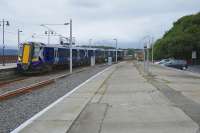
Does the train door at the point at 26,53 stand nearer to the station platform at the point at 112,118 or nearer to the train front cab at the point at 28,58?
the train front cab at the point at 28,58

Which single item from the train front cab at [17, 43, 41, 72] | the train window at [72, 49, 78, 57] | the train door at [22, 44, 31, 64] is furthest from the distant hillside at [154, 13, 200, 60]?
the train door at [22, 44, 31, 64]

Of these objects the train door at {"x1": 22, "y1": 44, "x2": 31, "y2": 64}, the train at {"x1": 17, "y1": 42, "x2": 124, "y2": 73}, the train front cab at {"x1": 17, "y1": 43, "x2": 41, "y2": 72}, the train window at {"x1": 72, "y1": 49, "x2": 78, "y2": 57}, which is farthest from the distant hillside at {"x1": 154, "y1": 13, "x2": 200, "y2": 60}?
the train door at {"x1": 22, "y1": 44, "x2": 31, "y2": 64}

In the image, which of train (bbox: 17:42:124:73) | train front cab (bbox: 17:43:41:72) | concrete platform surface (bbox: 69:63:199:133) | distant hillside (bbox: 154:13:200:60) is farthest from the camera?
distant hillside (bbox: 154:13:200:60)

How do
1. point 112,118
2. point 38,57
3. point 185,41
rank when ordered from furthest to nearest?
1. point 185,41
2. point 38,57
3. point 112,118

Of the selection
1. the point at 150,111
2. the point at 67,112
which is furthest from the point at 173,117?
the point at 67,112

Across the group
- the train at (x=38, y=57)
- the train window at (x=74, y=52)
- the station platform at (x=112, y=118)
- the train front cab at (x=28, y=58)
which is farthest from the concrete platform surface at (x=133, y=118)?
the train window at (x=74, y=52)

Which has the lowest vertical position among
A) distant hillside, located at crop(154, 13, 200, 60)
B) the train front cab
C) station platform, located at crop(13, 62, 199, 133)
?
station platform, located at crop(13, 62, 199, 133)

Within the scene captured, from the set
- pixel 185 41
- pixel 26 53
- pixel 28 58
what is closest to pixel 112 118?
pixel 28 58

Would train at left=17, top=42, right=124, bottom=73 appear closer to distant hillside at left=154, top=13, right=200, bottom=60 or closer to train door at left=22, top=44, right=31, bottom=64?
train door at left=22, top=44, right=31, bottom=64

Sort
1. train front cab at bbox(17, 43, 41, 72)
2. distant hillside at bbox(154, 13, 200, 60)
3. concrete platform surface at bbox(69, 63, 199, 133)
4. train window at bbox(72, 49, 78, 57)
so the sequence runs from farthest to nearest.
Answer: distant hillside at bbox(154, 13, 200, 60), train window at bbox(72, 49, 78, 57), train front cab at bbox(17, 43, 41, 72), concrete platform surface at bbox(69, 63, 199, 133)

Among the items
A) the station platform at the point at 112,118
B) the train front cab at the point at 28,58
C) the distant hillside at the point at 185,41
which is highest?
the distant hillside at the point at 185,41

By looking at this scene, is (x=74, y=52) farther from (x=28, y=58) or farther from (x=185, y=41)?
(x=185, y=41)

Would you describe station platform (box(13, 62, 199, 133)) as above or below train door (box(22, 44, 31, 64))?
below

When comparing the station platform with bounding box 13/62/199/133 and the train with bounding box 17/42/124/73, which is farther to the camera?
the train with bounding box 17/42/124/73
